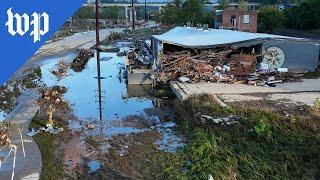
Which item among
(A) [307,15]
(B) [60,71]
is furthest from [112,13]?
(B) [60,71]

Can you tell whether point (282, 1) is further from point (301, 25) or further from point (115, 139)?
point (115, 139)

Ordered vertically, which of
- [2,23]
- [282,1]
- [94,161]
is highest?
[282,1]

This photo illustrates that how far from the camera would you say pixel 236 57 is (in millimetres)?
21750

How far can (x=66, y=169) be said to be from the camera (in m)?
10.1

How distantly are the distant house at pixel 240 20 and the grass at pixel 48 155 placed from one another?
106 ft

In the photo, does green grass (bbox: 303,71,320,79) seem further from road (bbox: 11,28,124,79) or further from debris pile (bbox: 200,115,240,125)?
road (bbox: 11,28,124,79)

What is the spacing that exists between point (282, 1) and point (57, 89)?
7754 centimetres

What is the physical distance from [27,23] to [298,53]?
70.0 ft

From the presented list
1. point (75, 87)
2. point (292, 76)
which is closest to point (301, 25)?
point (292, 76)

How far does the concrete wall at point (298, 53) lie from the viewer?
22219 mm

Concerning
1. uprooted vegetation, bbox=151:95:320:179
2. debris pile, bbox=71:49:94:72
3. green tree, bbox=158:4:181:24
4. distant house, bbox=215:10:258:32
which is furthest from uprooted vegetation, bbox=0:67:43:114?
green tree, bbox=158:4:181:24

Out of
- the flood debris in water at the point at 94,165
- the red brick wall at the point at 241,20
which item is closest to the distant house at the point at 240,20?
the red brick wall at the point at 241,20

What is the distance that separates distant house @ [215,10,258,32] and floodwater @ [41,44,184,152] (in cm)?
1776

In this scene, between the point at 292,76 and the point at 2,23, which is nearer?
the point at 2,23
